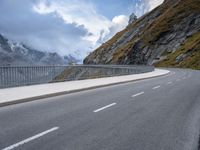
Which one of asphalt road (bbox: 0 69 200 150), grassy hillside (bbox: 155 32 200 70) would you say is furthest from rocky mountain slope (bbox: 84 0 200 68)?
asphalt road (bbox: 0 69 200 150)

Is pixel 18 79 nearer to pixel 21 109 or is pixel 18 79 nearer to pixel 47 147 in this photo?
pixel 21 109

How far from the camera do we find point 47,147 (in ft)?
18.3

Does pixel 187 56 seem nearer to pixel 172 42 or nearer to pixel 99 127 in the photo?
pixel 172 42

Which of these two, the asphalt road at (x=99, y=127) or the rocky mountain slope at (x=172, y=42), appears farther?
the rocky mountain slope at (x=172, y=42)

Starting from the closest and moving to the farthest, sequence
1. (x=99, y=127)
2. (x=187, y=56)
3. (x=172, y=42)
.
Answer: (x=99, y=127) < (x=187, y=56) < (x=172, y=42)

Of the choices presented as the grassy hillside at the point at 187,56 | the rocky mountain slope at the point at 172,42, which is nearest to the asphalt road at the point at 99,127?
the grassy hillside at the point at 187,56

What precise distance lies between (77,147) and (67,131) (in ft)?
4.22

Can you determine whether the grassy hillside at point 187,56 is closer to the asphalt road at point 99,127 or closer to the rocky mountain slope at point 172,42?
the rocky mountain slope at point 172,42

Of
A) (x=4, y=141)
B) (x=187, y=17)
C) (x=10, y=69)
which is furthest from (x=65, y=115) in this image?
(x=187, y=17)

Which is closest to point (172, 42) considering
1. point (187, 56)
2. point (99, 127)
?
point (187, 56)

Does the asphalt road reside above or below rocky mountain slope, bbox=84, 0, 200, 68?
below

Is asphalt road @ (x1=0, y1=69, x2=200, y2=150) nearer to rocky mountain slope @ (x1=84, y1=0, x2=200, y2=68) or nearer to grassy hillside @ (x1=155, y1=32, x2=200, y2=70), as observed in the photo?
grassy hillside @ (x1=155, y1=32, x2=200, y2=70)

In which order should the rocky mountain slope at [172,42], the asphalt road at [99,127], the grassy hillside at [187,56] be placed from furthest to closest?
the rocky mountain slope at [172,42], the grassy hillside at [187,56], the asphalt road at [99,127]

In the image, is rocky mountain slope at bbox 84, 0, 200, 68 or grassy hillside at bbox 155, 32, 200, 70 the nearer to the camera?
grassy hillside at bbox 155, 32, 200, 70
